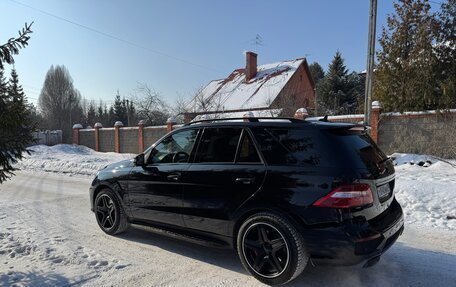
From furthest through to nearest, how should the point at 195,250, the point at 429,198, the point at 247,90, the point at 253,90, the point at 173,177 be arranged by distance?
the point at 247,90
the point at 253,90
the point at 429,198
the point at 195,250
the point at 173,177

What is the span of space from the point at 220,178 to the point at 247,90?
89.0ft

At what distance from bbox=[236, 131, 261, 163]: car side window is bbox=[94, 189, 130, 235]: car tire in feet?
7.68

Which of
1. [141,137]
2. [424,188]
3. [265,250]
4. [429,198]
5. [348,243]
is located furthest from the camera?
[141,137]

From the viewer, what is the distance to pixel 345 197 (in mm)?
3338

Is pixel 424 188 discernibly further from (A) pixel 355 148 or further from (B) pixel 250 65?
(B) pixel 250 65

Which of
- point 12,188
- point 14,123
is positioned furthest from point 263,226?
point 12,188

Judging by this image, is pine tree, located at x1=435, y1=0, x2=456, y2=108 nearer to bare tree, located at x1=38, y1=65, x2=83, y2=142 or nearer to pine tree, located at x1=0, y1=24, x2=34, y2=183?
pine tree, located at x1=0, y1=24, x2=34, y2=183

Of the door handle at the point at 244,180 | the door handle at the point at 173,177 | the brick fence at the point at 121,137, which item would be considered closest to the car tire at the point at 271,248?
the door handle at the point at 244,180

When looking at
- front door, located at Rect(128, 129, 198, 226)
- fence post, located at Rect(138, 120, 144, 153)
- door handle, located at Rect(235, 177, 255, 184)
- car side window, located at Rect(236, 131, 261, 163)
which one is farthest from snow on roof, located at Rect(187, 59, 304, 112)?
door handle, located at Rect(235, 177, 255, 184)

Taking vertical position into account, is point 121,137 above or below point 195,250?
above

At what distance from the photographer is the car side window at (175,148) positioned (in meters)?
4.67

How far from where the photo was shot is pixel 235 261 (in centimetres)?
445

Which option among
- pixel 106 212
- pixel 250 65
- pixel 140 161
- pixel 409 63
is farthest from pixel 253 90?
pixel 140 161

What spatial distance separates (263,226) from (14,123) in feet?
10.8
